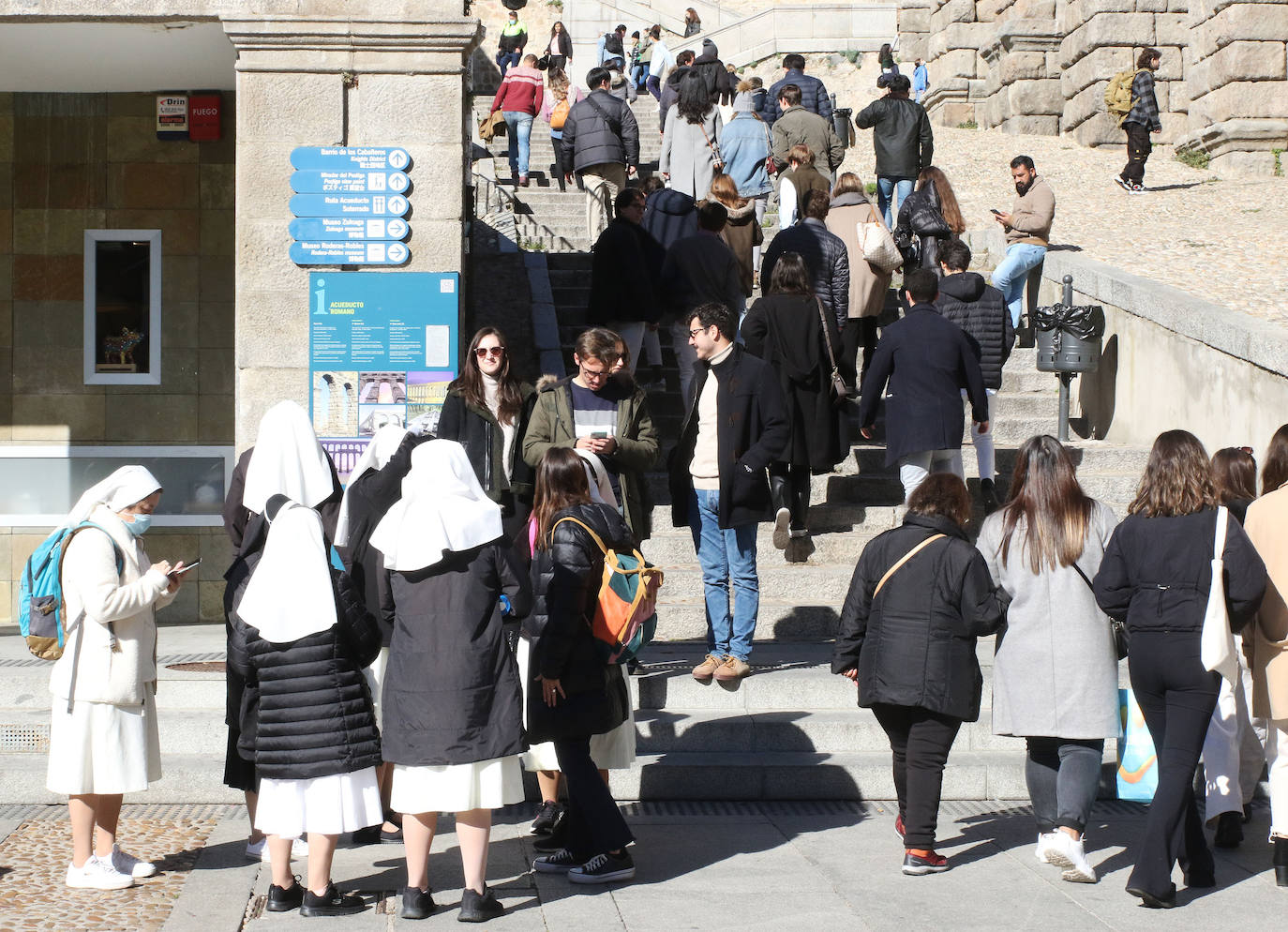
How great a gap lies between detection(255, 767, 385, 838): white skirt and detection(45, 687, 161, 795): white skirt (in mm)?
695

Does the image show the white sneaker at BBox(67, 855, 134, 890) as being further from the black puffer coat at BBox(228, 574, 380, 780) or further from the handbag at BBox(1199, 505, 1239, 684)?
the handbag at BBox(1199, 505, 1239, 684)

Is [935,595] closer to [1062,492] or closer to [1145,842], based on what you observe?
[1062,492]

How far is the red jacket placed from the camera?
60.5 feet

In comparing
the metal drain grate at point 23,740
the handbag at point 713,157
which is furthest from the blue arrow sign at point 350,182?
the handbag at point 713,157

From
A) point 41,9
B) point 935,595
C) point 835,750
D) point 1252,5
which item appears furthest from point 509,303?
point 1252,5

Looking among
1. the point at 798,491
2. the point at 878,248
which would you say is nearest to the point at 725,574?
the point at 798,491

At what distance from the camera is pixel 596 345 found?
7.60 m

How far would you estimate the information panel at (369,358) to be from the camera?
8.79 m

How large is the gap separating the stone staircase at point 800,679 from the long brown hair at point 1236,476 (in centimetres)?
151

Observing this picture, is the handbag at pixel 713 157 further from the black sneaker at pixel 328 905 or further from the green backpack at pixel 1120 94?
the black sneaker at pixel 328 905

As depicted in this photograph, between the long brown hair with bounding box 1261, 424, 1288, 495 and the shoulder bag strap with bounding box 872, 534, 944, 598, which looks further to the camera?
the long brown hair with bounding box 1261, 424, 1288, 495

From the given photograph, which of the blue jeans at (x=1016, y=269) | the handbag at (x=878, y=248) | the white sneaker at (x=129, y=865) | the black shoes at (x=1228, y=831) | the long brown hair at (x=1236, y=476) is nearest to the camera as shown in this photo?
the white sneaker at (x=129, y=865)

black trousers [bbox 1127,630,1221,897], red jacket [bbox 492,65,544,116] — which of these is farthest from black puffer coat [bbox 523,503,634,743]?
red jacket [bbox 492,65,544,116]

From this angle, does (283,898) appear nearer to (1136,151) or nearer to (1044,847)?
(1044,847)
